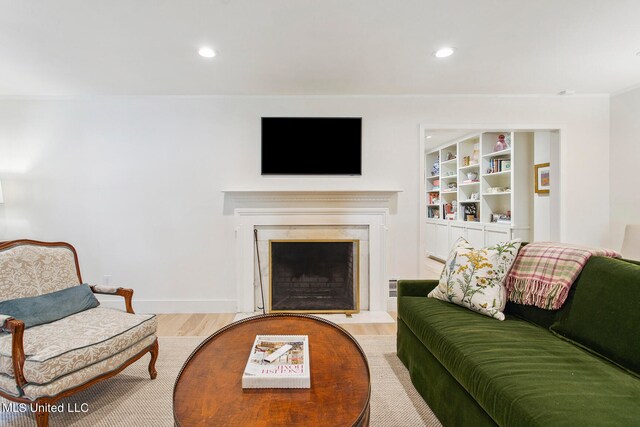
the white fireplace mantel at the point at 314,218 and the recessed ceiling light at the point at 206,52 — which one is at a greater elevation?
the recessed ceiling light at the point at 206,52

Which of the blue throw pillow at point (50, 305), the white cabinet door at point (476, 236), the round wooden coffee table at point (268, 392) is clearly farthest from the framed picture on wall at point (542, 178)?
the blue throw pillow at point (50, 305)

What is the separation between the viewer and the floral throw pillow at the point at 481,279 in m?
1.87

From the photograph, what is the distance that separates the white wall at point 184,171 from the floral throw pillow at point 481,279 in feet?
4.45

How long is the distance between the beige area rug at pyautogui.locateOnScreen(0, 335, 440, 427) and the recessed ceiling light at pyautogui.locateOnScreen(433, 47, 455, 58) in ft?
7.79

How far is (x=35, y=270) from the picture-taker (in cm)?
206

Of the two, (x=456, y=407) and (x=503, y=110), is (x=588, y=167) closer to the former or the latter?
(x=503, y=110)

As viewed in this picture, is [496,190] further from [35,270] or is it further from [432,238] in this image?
[35,270]

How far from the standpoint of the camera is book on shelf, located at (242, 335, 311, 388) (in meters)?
1.19

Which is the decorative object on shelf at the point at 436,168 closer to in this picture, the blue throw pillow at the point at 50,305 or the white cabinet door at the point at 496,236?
the white cabinet door at the point at 496,236

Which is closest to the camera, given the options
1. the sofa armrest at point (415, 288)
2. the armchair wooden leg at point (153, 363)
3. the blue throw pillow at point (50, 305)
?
the blue throw pillow at point (50, 305)

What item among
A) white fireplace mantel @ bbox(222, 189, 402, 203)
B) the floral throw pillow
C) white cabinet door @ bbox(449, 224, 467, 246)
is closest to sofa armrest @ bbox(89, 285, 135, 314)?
white fireplace mantel @ bbox(222, 189, 402, 203)

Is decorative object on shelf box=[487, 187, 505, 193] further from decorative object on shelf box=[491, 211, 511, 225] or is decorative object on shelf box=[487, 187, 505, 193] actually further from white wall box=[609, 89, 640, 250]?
white wall box=[609, 89, 640, 250]

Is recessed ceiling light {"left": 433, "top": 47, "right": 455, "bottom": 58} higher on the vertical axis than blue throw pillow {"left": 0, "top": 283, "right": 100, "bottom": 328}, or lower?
Answer: higher

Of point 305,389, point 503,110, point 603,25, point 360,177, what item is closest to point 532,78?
point 503,110
